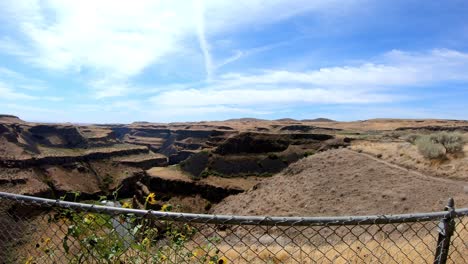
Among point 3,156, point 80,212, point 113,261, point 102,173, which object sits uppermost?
point 80,212

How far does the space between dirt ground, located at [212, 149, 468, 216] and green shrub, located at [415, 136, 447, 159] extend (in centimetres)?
202

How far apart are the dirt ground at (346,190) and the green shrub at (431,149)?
6.61 ft

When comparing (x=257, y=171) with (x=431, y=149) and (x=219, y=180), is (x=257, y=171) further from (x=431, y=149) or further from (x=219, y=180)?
(x=431, y=149)

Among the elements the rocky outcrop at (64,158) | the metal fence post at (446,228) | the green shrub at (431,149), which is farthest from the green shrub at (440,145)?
the rocky outcrop at (64,158)

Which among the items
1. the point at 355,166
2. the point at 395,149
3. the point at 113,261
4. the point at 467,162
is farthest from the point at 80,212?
the point at 395,149

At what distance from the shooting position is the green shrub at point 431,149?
22750mm

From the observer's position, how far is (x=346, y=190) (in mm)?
24375

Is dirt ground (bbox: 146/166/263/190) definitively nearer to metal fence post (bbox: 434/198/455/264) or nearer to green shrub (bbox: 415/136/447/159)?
green shrub (bbox: 415/136/447/159)

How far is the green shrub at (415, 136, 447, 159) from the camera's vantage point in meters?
22.8

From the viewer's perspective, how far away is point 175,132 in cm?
16238

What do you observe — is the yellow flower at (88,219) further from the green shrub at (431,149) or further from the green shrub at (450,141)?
the green shrub at (450,141)

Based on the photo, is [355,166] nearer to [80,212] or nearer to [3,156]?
[80,212]

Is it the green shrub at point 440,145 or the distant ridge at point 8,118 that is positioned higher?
the distant ridge at point 8,118

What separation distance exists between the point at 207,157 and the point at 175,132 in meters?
107
